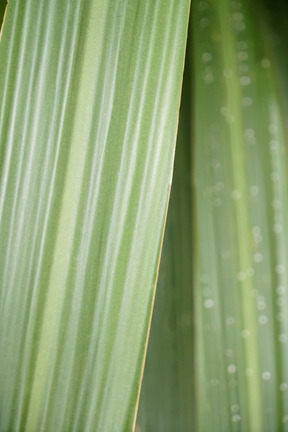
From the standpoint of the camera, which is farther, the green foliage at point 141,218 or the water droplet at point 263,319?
the water droplet at point 263,319

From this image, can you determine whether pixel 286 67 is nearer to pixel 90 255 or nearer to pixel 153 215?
pixel 153 215

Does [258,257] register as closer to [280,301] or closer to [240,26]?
[280,301]

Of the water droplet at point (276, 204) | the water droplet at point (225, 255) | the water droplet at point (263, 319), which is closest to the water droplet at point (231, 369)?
the water droplet at point (263, 319)

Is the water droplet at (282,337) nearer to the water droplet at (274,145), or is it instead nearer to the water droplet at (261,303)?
the water droplet at (261,303)

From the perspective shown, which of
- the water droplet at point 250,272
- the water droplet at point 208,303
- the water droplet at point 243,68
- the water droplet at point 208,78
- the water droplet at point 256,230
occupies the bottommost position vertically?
the water droplet at point 208,303

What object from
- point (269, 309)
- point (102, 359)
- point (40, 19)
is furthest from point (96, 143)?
point (269, 309)
